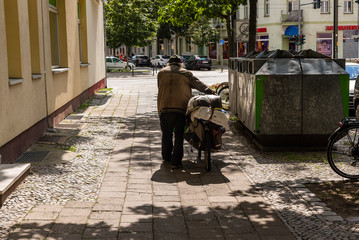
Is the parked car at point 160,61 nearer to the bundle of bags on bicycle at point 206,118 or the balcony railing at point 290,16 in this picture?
the balcony railing at point 290,16

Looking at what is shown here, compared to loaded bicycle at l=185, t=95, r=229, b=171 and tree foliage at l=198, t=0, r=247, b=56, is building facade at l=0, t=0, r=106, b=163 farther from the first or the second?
tree foliage at l=198, t=0, r=247, b=56

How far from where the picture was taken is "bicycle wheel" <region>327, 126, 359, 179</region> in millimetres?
7035

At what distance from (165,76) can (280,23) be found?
45.5 meters

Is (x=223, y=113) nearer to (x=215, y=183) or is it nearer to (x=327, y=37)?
(x=215, y=183)

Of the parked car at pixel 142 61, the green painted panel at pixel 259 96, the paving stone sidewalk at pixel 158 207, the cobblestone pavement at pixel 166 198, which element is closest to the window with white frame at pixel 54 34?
the cobblestone pavement at pixel 166 198

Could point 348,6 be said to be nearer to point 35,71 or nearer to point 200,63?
point 200,63

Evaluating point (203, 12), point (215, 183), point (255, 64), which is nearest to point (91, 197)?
point (215, 183)

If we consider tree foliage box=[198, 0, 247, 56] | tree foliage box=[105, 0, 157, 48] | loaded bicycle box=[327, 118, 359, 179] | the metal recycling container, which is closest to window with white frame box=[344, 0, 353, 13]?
tree foliage box=[105, 0, 157, 48]

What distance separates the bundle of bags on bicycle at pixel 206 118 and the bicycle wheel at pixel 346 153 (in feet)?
4.86

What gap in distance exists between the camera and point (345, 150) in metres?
7.07

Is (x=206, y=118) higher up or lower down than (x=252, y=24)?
lower down

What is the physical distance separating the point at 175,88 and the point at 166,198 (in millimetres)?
2197

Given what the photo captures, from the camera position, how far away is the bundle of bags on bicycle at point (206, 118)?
24.7 feet

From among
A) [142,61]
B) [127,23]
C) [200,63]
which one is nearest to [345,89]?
[127,23]
